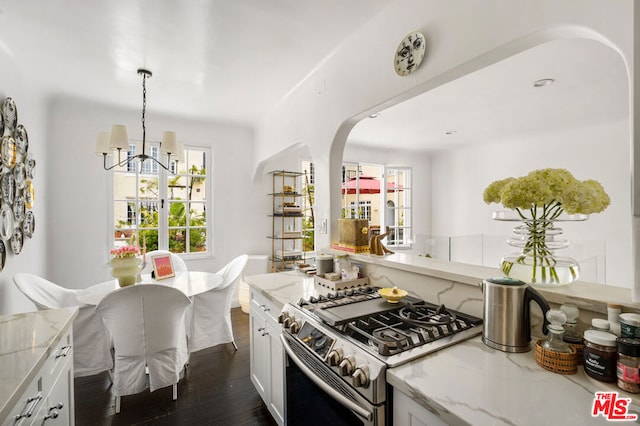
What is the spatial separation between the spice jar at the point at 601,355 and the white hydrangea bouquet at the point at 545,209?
302 mm

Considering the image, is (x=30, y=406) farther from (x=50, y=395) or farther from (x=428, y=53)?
(x=428, y=53)

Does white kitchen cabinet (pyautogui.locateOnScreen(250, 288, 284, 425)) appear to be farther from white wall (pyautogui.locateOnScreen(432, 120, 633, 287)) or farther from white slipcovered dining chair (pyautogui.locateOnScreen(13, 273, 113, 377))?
white wall (pyautogui.locateOnScreen(432, 120, 633, 287))

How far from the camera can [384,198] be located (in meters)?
5.95

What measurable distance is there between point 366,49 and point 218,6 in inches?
37.9

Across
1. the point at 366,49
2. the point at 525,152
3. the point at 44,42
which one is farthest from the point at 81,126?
the point at 525,152

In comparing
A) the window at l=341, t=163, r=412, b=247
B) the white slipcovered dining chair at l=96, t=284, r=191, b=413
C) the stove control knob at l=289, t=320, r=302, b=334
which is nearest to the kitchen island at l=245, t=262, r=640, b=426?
the stove control knob at l=289, t=320, r=302, b=334

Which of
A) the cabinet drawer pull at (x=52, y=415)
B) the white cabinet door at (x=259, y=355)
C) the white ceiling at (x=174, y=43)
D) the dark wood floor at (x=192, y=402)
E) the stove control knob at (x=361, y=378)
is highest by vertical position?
the white ceiling at (x=174, y=43)

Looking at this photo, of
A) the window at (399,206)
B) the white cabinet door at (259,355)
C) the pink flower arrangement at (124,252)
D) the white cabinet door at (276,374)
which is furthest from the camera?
the window at (399,206)

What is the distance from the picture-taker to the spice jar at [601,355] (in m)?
0.88

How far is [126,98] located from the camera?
335 cm

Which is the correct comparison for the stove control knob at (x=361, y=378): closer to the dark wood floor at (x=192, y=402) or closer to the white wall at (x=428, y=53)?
the white wall at (x=428, y=53)

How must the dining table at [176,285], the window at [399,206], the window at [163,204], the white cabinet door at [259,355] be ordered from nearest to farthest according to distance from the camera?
the white cabinet door at [259,355], the dining table at [176,285], the window at [163,204], the window at [399,206]

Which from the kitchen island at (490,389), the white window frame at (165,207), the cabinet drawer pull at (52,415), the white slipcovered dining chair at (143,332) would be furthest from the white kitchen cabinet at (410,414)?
the white window frame at (165,207)

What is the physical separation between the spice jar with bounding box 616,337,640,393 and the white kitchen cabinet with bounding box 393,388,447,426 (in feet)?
1.69
